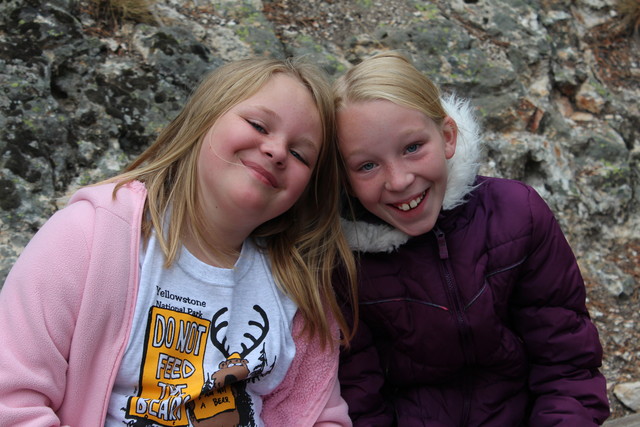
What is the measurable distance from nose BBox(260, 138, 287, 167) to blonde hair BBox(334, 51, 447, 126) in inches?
12.5

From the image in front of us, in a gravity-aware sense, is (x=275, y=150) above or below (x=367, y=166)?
above

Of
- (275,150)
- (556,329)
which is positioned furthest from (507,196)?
(275,150)

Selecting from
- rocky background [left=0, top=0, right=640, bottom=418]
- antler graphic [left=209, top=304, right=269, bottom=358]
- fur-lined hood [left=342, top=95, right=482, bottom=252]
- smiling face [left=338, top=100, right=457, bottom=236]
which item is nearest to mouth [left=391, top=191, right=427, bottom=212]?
smiling face [left=338, top=100, right=457, bottom=236]

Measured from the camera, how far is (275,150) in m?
2.06

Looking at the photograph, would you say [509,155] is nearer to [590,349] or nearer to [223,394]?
[590,349]

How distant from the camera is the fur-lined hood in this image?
2336mm

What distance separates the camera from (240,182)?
2.03 meters

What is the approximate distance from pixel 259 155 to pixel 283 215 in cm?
45

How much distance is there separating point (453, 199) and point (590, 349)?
767 mm

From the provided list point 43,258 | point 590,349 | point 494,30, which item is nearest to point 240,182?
point 43,258

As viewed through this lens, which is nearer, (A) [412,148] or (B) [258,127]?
(B) [258,127]

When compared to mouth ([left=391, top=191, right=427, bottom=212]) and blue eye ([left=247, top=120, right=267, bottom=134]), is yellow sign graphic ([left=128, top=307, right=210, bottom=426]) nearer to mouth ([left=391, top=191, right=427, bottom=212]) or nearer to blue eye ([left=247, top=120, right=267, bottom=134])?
blue eye ([left=247, top=120, right=267, bottom=134])

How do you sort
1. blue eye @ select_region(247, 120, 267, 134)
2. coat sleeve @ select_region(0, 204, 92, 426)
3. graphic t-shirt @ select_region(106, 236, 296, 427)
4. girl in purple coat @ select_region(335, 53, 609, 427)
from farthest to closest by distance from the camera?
1. girl in purple coat @ select_region(335, 53, 609, 427)
2. blue eye @ select_region(247, 120, 267, 134)
3. graphic t-shirt @ select_region(106, 236, 296, 427)
4. coat sleeve @ select_region(0, 204, 92, 426)

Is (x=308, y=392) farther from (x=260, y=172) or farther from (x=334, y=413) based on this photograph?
(x=260, y=172)
